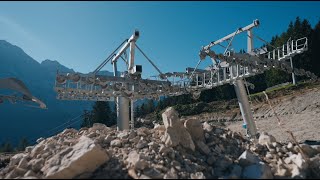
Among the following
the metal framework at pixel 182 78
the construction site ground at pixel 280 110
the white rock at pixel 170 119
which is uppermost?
the metal framework at pixel 182 78

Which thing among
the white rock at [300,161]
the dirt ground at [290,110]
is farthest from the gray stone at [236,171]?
the dirt ground at [290,110]

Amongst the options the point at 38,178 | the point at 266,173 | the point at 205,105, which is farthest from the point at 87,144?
the point at 205,105

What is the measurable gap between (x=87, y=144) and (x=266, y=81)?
7251 centimetres

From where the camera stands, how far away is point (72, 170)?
36.2 ft

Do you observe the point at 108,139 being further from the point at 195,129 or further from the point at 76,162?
the point at 195,129

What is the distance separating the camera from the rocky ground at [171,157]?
11266 millimetres

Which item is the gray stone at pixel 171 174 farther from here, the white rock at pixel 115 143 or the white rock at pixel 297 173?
the white rock at pixel 297 173

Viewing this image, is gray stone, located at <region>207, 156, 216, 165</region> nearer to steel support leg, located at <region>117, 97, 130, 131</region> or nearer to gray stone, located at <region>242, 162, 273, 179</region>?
gray stone, located at <region>242, 162, 273, 179</region>

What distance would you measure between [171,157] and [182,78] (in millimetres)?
16758

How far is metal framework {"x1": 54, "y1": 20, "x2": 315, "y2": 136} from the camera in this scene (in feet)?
75.8

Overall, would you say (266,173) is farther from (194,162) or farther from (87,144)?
(87,144)

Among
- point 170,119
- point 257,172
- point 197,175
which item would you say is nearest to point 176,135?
point 170,119

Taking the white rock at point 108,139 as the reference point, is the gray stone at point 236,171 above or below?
below

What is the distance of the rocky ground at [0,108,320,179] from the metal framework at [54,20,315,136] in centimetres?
887
